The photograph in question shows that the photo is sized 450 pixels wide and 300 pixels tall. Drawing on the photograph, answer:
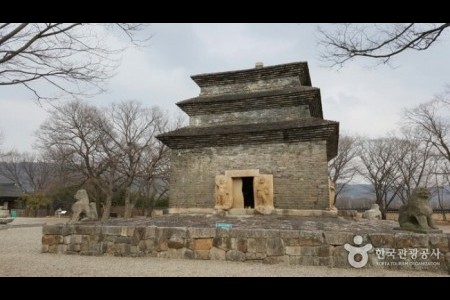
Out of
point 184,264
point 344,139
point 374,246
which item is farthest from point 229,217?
point 344,139

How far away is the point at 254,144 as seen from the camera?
13.0 m

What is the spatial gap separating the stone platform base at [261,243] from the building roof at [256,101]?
536cm

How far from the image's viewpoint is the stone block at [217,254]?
321 inches

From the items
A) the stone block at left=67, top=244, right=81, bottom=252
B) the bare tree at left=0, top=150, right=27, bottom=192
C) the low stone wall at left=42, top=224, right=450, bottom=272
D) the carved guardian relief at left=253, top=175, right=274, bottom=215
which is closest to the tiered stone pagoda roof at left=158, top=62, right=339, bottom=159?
the carved guardian relief at left=253, top=175, right=274, bottom=215

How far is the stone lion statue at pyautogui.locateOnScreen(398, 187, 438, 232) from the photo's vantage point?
7.61 meters

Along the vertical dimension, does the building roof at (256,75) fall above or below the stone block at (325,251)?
above

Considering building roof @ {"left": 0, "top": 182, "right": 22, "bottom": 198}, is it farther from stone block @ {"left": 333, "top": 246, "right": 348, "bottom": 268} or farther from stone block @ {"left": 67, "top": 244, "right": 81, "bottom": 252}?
stone block @ {"left": 333, "top": 246, "right": 348, "bottom": 268}

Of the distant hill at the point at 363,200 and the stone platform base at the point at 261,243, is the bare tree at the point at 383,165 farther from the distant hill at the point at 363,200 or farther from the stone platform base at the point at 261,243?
the stone platform base at the point at 261,243

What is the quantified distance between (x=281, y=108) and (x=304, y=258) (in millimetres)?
7251

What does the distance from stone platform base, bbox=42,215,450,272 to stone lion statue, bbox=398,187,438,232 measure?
41 cm

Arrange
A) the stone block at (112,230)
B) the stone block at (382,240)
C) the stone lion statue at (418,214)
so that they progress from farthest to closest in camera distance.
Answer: the stone block at (112,230) → the stone lion statue at (418,214) → the stone block at (382,240)

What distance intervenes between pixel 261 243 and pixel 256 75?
8699 mm

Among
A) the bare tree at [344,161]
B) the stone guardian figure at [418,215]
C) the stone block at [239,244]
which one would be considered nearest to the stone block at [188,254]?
the stone block at [239,244]

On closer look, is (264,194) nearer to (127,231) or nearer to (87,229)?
(127,231)
